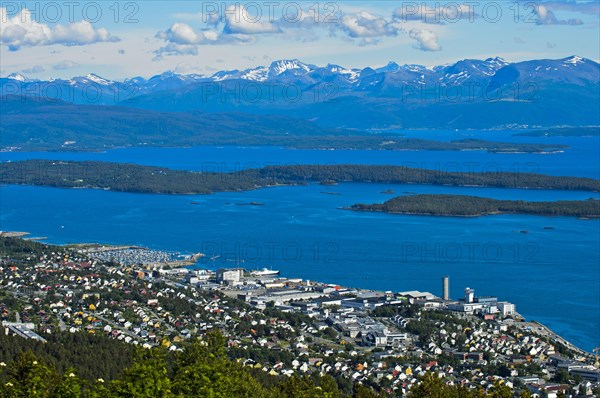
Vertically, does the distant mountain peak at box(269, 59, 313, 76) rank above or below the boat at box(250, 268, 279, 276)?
below

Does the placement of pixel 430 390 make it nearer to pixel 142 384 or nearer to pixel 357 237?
pixel 142 384

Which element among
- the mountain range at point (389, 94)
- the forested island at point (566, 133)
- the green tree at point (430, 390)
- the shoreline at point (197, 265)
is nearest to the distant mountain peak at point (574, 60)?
the mountain range at point (389, 94)

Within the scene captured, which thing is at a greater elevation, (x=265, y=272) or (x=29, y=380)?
(x=29, y=380)

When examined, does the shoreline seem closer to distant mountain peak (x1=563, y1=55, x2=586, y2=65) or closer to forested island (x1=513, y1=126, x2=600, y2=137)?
forested island (x1=513, y1=126, x2=600, y2=137)

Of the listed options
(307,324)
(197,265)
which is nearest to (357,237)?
(197,265)

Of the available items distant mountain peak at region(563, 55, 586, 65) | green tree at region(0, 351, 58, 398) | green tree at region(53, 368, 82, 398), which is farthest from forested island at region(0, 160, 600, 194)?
distant mountain peak at region(563, 55, 586, 65)

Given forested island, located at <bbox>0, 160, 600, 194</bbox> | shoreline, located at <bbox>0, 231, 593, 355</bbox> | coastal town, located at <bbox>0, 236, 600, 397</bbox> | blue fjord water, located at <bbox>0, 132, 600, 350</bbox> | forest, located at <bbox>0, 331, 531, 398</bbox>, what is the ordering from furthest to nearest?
forested island, located at <bbox>0, 160, 600, 194</bbox> < blue fjord water, located at <bbox>0, 132, 600, 350</bbox> < shoreline, located at <bbox>0, 231, 593, 355</bbox> < coastal town, located at <bbox>0, 236, 600, 397</bbox> < forest, located at <bbox>0, 331, 531, 398</bbox>

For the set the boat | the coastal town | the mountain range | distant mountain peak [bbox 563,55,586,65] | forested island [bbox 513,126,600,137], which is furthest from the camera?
distant mountain peak [bbox 563,55,586,65]
